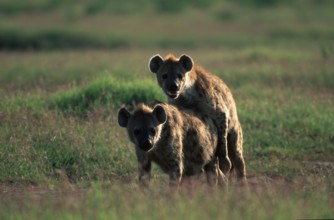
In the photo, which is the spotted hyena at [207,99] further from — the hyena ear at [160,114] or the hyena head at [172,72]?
the hyena ear at [160,114]

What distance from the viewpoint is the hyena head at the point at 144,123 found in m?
6.37

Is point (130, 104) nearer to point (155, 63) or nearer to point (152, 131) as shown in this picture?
point (155, 63)

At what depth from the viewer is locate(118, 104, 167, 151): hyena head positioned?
6.37 m

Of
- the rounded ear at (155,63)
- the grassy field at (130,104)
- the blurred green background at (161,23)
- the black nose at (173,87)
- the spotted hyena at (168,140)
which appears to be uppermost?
the rounded ear at (155,63)

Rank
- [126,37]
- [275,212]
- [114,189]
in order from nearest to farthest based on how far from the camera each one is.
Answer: [275,212] → [114,189] → [126,37]

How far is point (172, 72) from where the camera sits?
7602mm

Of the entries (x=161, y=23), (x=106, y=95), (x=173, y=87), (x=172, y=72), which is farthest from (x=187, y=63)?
(x=161, y=23)

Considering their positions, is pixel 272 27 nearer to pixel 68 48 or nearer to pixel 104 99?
pixel 68 48

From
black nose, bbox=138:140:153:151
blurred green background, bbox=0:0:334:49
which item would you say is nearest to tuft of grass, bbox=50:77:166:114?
black nose, bbox=138:140:153:151

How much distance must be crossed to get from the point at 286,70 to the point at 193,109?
23.5 feet

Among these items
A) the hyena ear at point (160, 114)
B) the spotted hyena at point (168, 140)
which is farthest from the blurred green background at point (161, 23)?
the hyena ear at point (160, 114)

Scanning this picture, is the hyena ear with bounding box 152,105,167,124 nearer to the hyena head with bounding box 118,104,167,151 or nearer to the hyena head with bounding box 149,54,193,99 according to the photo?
the hyena head with bounding box 118,104,167,151

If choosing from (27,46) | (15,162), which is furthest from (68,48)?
(15,162)

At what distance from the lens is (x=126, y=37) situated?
2114 centimetres
